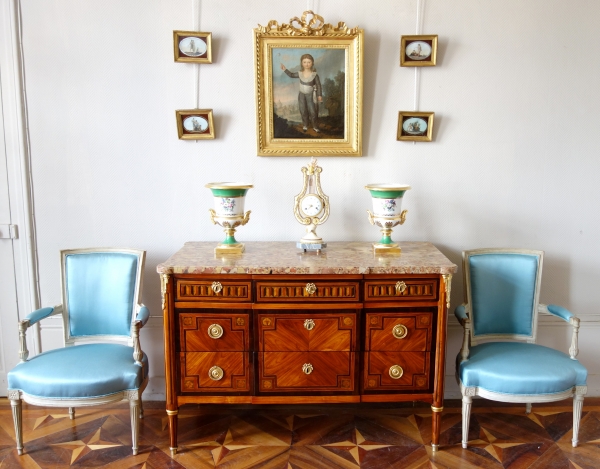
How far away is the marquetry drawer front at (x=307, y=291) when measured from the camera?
241cm

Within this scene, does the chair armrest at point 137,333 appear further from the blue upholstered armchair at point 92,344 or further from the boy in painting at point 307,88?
the boy in painting at point 307,88

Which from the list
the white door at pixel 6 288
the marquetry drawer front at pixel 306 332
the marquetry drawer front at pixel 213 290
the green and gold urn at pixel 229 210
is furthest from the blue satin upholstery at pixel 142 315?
the white door at pixel 6 288

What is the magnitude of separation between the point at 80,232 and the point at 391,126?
6.52 feet

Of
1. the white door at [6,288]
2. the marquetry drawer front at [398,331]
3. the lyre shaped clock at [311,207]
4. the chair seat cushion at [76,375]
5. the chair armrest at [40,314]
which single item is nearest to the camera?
the chair seat cushion at [76,375]

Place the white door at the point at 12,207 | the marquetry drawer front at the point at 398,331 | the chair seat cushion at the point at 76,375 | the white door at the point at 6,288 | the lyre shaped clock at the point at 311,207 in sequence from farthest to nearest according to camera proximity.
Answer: the white door at the point at 6,288 < the white door at the point at 12,207 < the lyre shaped clock at the point at 311,207 < the marquetry drawer front at the point at 398,331 < the chair seat cushion at the point at 76,375

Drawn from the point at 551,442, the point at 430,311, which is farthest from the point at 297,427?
the point at 551,442

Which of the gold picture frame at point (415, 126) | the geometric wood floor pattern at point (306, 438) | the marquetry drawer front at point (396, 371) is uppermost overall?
the gold picture frame at point (415, 126)

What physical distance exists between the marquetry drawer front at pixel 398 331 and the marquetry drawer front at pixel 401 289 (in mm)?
89

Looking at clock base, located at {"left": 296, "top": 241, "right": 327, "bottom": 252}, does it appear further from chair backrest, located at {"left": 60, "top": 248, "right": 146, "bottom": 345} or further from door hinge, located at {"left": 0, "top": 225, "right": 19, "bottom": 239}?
door hinge, located at {"left": 0, "top": 225, "right": 19, "bottom": 239}

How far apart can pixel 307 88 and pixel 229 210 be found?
0.87m

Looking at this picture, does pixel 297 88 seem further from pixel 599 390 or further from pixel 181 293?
pixel 599 390

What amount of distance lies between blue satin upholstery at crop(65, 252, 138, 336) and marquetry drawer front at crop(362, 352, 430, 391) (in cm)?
137

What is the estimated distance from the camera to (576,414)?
2.57 meters

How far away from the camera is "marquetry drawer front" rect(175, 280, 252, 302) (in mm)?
2410
